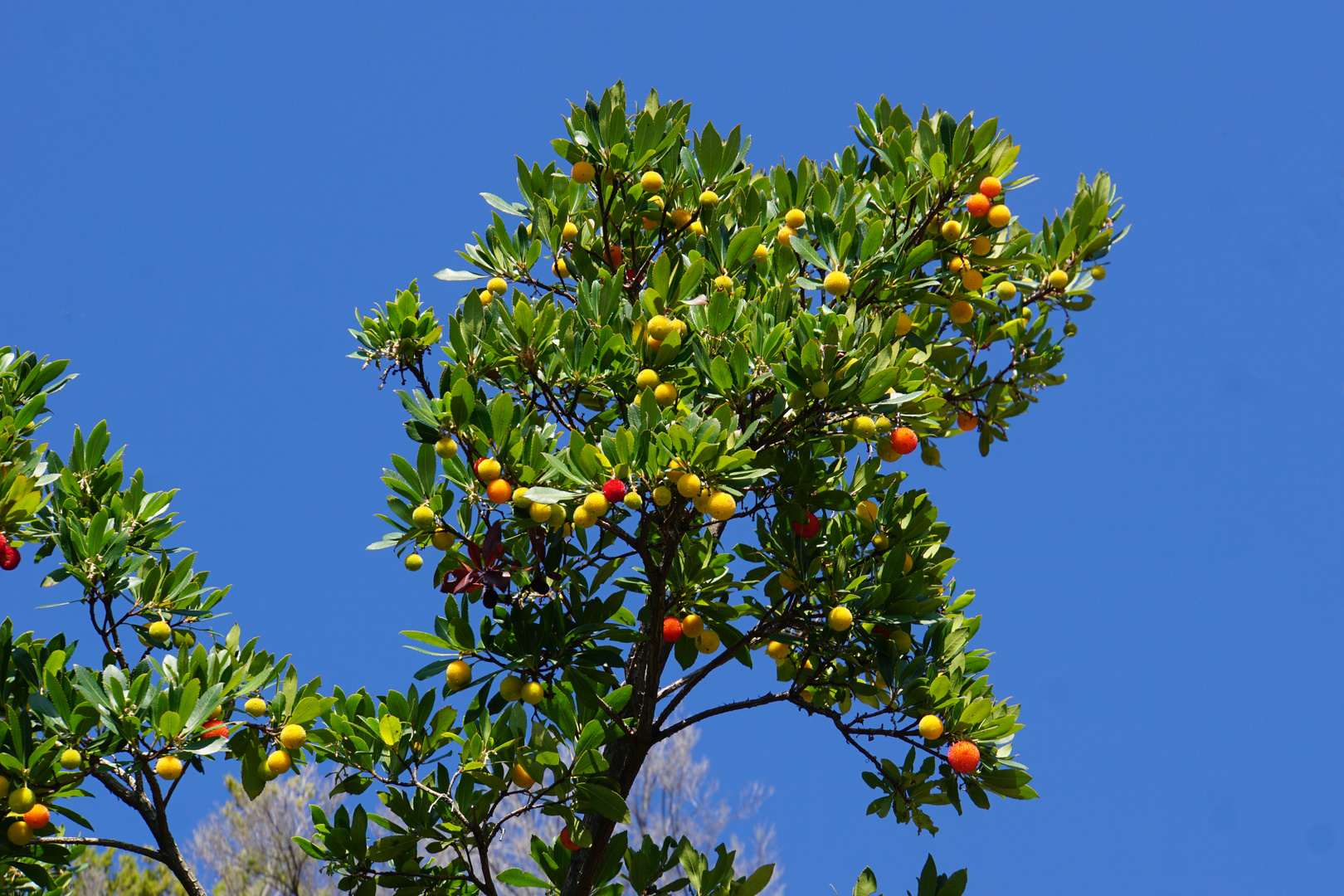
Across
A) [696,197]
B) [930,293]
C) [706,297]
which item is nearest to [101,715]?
[706,297]

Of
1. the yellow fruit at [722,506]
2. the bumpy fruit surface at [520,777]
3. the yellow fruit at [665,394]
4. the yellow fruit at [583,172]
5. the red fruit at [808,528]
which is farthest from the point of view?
the yellow fruit at [583,172]

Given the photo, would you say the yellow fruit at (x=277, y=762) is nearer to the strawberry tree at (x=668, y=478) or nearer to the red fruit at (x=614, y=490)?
the strawberry tree at (x=668, y=478)

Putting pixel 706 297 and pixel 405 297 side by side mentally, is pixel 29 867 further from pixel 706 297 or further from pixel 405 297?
pixel 706 297

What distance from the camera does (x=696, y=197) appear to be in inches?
135

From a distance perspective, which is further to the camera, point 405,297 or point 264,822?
point 264,822

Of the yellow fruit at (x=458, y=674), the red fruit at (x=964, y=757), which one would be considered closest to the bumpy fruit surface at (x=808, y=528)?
the red fruit at (x=964, y=757)

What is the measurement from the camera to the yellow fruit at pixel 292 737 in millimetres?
2941

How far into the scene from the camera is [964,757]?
115 inches

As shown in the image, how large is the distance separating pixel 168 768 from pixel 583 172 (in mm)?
1972

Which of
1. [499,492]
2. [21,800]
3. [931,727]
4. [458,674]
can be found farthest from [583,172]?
[21,800]

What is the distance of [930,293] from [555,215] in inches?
46.6

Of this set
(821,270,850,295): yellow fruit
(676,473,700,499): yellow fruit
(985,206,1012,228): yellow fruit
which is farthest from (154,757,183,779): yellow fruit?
(985,206,1012,228): yellow fruit

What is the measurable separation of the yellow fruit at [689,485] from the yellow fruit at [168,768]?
1444 mm

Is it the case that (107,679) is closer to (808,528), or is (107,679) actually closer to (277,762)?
(277,762)
